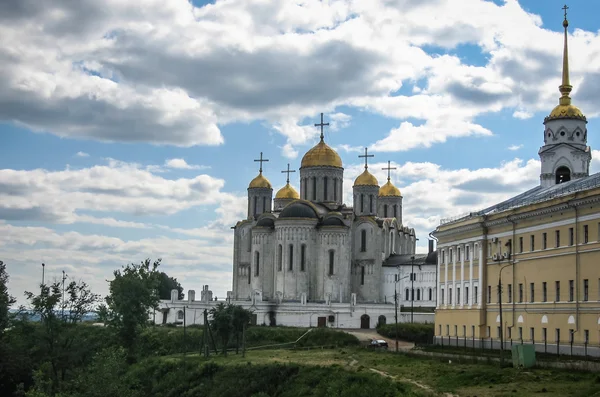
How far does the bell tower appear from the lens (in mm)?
64125

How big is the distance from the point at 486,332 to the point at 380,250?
137 feet

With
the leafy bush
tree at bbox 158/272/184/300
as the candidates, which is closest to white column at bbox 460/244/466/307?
the leafy bush

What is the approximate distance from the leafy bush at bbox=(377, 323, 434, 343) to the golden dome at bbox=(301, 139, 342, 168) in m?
24.5

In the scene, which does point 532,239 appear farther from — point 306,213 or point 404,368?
point 306,213

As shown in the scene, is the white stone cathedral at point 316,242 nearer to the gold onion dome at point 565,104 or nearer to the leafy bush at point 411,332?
the leafy bush at point 411,332

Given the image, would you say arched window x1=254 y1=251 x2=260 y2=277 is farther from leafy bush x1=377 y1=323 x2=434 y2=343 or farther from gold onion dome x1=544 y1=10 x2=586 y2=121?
gold onion dome x1=544 y1=10 x2=586 y2=121

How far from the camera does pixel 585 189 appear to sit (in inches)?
1807

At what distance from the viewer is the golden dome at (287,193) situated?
355 feet

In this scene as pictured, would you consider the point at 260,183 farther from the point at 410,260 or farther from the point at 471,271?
the point at 471,271

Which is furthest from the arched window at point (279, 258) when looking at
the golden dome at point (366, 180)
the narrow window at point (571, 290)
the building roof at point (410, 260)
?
the narrow window at point (571, 290)

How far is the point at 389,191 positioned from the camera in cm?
11912

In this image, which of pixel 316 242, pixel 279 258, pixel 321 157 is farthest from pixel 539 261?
pixel 321 157

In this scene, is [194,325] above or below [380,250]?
below

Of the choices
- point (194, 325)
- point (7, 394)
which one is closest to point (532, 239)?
point (7, 394)
